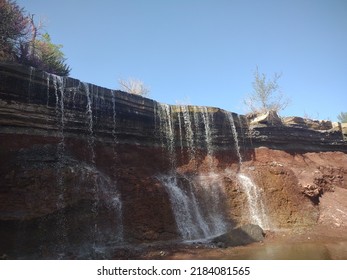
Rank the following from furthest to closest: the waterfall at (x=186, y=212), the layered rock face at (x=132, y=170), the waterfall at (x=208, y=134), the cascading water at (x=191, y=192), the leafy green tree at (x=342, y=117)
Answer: the leafy green tree at (x=342, y=117)
the waterfall at (x=208, y=134)
the cascading water at (x=191, y=192)
the waterfall at (x=186, y=212)
the layered rock face at (x=132, y=170)

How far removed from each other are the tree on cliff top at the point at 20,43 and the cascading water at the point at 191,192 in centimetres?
886

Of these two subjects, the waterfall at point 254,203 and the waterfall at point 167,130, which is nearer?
the waterfall at point 254,203

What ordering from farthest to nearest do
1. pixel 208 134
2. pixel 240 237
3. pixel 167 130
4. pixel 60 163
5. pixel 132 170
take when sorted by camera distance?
1. pixel 208 134
2. pixel 167 130
3. pixel 132 170
4. pixel 240 237
5. pixel 60 163

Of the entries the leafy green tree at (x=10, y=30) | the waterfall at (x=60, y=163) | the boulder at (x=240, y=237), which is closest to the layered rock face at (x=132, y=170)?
the waterfall at (x=60, y=163)

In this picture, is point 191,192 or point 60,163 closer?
point 60,163

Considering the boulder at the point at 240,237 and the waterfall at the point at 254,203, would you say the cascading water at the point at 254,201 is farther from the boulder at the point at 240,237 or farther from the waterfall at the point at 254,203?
the boulder at the point at 240,237

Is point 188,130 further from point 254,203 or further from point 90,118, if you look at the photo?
point 90,118

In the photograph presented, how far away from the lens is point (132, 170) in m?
15.5

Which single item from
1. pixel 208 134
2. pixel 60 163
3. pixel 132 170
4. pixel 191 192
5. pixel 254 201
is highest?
pixel 208 134

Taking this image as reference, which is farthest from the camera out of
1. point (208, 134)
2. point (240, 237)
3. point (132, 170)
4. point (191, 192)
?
point (208, 134)

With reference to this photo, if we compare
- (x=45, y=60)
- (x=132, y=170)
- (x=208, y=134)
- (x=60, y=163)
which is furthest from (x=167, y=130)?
(x=45, y=60)

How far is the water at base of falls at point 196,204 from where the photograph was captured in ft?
46.7

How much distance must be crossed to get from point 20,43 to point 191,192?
14.4 m
